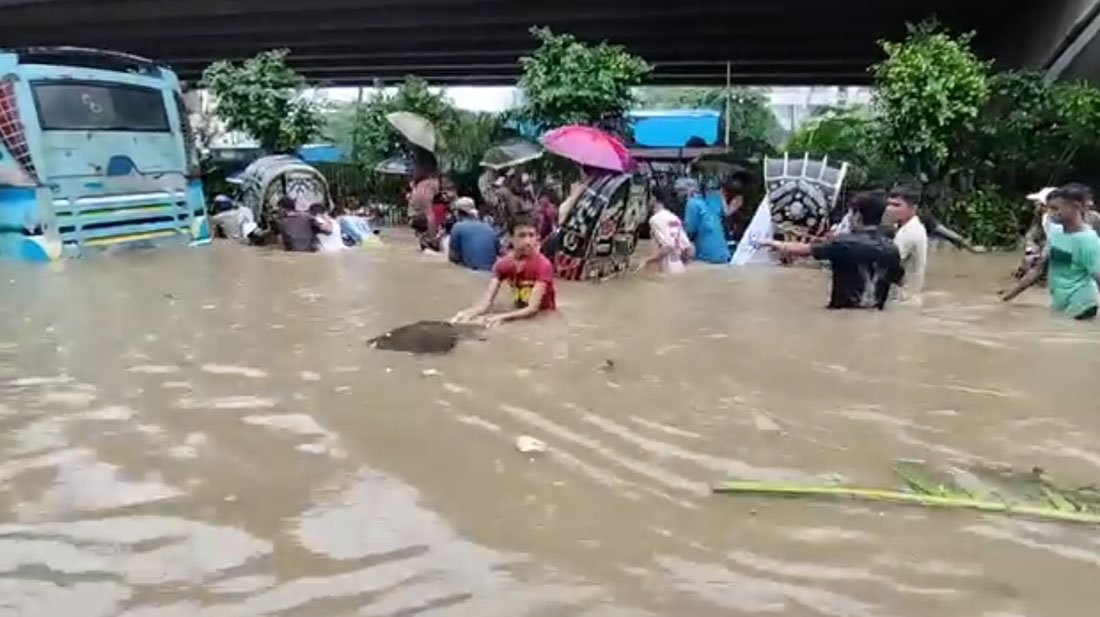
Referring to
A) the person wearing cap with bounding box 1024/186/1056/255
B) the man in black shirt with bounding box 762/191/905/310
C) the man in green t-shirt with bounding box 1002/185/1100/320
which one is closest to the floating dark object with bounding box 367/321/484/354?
the man in black shirt with bounding box 762/191/905/310

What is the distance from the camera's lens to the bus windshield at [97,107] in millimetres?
13789

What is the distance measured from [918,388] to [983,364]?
3.35 ft

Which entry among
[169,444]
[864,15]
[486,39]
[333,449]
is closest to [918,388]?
[333,449]

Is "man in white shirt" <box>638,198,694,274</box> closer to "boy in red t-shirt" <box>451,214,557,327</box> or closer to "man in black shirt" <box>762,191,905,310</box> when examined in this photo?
"man in black shirt" <box>762,191,905,310</box>

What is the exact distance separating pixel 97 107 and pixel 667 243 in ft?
24.1

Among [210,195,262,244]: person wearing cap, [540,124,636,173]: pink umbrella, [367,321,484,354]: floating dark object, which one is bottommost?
[210,195,262,244]: person wearing cap

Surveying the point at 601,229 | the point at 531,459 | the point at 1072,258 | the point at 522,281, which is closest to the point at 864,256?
the point at 1072,258

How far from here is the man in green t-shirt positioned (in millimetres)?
8219

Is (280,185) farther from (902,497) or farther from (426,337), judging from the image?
(902,497)

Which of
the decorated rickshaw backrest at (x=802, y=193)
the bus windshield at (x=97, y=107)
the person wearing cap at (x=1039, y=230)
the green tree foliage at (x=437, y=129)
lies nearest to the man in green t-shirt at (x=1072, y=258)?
the person wearing cap at (x=1039, y=230)

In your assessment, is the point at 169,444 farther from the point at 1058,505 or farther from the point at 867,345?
the point at 867,345

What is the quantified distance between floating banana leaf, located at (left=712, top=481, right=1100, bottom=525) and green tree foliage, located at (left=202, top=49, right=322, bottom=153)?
63.0ft

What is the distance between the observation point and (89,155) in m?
14.4

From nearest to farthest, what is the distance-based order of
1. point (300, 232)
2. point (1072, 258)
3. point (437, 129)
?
point (1072, 258) → point (300, 232) → point (437, 129)
